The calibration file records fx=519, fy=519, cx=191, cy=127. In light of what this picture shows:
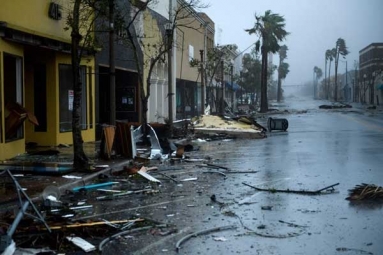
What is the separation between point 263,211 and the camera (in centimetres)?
839

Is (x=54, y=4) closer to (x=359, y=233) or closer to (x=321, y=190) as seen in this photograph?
(x=321, y=190)

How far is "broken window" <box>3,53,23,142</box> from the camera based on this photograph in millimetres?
14062

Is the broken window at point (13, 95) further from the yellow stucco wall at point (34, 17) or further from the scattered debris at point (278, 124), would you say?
the scattered debris at point (278, 124)

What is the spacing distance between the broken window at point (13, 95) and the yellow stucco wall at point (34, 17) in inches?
39.7

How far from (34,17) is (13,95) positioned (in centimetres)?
256

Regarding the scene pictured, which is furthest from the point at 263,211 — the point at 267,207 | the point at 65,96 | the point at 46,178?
the point at 65,96

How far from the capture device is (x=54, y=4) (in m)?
16.9

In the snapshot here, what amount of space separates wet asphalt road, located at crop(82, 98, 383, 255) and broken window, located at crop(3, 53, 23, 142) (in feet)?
13.8

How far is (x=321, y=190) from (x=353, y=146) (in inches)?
388

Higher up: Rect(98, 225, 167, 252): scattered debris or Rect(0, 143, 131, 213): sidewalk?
Rect(0, 143, 131, 213): sidewalk

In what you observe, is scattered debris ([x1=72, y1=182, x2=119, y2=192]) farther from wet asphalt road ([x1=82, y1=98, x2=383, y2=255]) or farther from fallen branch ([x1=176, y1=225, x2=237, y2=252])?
fallen branch ([x1=176, y1=225, x2=237, y2=252])

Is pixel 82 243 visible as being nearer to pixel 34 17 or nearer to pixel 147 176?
pixel 147 176

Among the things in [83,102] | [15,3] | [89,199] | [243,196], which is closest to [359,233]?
[243,196]

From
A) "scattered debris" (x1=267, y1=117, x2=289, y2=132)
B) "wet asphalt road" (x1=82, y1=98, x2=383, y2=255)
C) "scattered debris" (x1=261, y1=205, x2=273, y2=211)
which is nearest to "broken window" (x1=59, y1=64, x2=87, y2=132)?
"wet asphalt road" (x1=82, y1=98, x2=383, y2=255)
